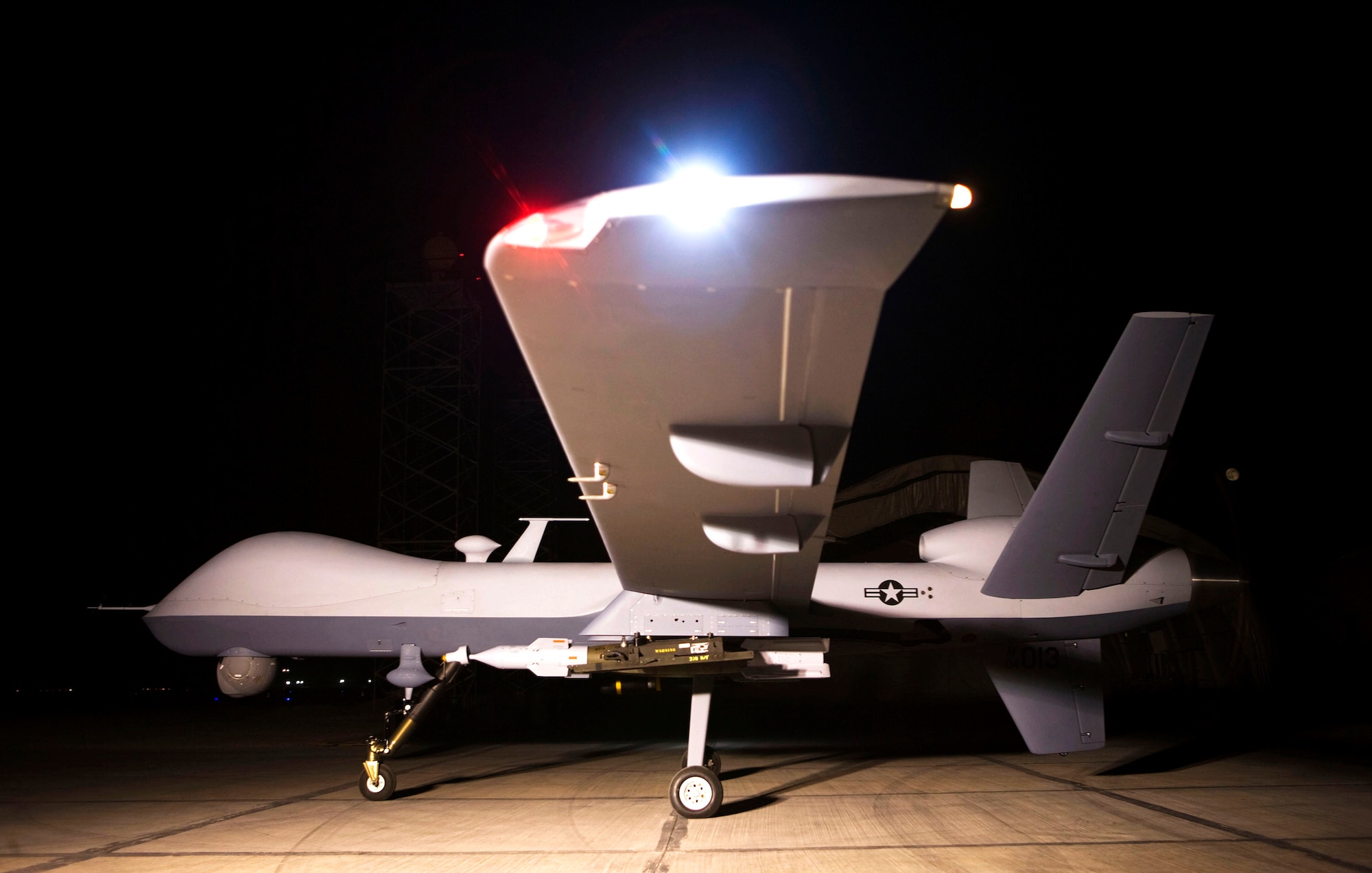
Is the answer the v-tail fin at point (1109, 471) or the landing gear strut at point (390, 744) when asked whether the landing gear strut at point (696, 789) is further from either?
the v-tail fin at point (1109, 471)

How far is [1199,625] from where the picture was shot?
21547mm

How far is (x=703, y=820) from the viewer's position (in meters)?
7.32

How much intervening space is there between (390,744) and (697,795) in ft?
10.7

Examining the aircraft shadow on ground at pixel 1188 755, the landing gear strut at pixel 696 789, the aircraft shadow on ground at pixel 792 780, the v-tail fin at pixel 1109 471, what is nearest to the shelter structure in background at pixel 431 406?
the aircraft shadow on ground at pixel 792 780

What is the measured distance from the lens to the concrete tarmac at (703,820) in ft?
19.4

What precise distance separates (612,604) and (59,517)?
19.8 m

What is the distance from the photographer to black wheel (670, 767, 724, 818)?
7258mm

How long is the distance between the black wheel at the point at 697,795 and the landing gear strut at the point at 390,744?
2746 millimetres

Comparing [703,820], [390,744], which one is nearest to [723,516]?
[703,820]

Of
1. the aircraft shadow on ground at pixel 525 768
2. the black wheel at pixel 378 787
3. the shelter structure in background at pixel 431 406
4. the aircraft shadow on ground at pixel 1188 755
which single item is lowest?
the aircraft shadow on ground at pixel 525 768

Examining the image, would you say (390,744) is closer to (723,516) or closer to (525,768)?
(525,768)

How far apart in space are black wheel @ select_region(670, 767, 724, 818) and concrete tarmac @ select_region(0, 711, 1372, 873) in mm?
112

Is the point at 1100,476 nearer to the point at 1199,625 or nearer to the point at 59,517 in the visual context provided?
the point at 1199,625

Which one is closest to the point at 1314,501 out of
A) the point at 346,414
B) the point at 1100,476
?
the point at 1100,476
